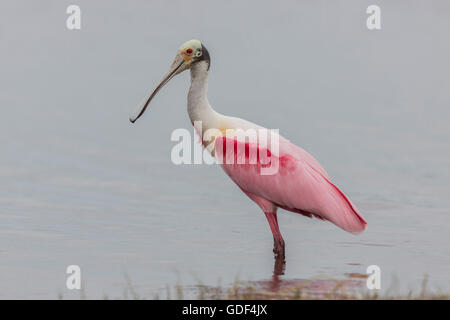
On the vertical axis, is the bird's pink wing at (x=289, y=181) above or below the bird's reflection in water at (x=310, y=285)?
above

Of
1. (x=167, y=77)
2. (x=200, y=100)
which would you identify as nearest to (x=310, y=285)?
(x=200, y=100)

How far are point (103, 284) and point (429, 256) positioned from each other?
15.0 feet

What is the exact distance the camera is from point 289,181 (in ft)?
41.6

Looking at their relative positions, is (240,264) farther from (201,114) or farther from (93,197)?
(93,197)

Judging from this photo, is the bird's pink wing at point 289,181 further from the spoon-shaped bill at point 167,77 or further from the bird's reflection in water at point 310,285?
the spoon-shaped bill at point 167,77

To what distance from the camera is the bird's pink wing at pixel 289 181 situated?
40.5 feet

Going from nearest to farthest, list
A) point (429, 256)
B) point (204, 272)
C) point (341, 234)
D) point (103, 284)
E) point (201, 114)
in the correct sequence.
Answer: point (103, 284)
point (204, 272)
point (201, 114)
point (429, 256)
point (341, 234)

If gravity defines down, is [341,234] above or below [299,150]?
below

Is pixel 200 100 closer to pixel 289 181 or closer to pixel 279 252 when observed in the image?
pixel 289 181

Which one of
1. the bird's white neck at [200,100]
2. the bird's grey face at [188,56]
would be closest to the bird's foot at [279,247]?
the bird's white neck at [200,100]

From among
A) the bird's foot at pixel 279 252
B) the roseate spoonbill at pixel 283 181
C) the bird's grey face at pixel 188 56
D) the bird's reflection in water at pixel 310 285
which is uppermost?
the bird's grey face at pixel 188 56

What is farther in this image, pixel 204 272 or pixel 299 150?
pixel 299 150
